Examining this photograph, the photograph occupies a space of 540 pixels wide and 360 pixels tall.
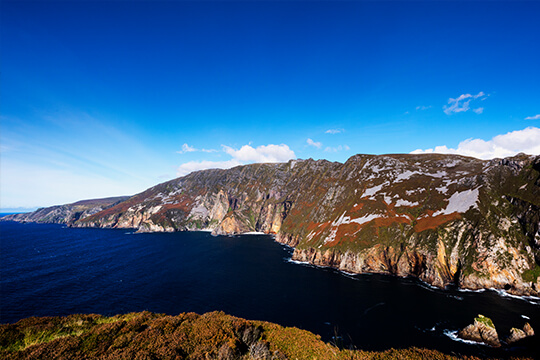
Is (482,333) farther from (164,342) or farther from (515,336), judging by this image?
(164,342)

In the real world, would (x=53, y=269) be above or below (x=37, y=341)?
below

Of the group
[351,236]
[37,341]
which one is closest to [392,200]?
[351,236]

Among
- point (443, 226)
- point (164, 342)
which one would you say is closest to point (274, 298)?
point (164, 342)

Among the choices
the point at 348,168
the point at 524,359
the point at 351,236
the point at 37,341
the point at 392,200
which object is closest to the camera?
the point at 524,359

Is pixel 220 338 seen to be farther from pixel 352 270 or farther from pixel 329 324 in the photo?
pixel 352 270

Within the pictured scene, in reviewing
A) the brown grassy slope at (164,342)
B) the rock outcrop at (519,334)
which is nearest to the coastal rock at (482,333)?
the rock outcrop at (519,334)

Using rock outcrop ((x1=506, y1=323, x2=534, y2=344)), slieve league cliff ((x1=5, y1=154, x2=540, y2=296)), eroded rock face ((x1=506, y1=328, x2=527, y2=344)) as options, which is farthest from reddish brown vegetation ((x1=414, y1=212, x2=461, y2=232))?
eroded rock face ((x1=506, y1=328, x2=527, y2=344))

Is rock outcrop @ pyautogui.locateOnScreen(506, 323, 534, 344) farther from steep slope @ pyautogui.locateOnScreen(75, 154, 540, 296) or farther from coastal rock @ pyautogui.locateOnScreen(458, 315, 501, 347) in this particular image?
steep slope @ pyautogui.locateOnScreen(75, 154, 540, 296)
